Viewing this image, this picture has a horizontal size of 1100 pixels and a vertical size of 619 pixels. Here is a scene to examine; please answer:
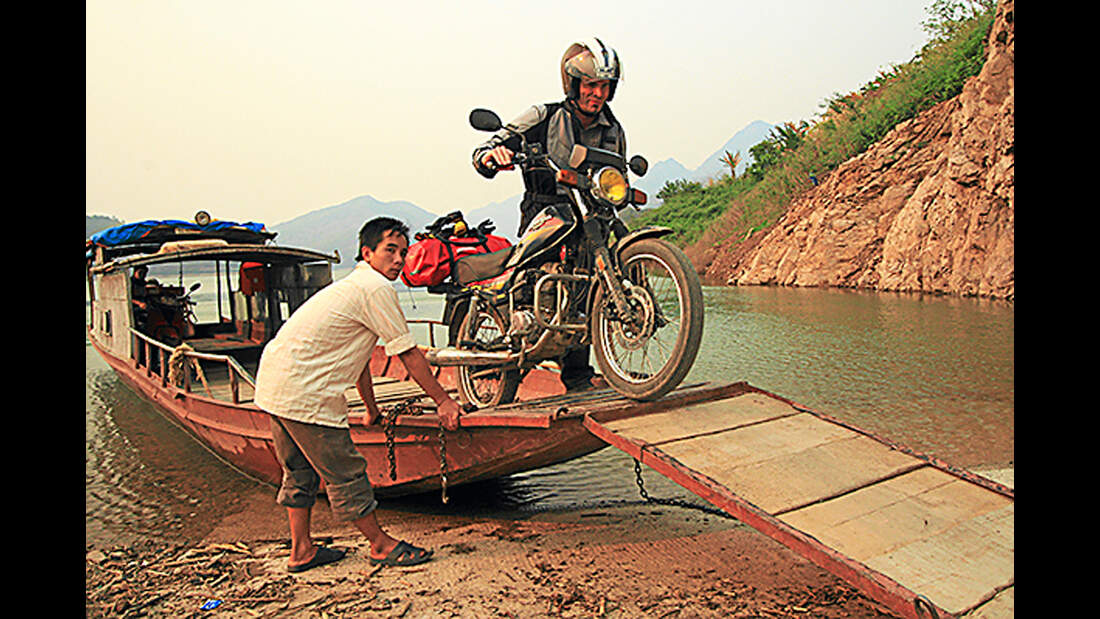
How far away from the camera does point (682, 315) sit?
3627mm

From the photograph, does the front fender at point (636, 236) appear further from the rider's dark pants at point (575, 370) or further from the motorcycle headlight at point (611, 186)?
the rider's dark pants at point (575, 370)

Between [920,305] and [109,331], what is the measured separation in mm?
16162

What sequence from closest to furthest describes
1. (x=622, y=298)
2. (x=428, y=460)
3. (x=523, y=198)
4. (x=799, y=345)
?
(x=622, y=298) < (x=428, y=460) < (x=523, y=198) < (x=799, y=345)

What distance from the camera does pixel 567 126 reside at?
14.6 feet

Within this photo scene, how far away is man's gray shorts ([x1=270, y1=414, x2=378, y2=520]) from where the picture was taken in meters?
3.45

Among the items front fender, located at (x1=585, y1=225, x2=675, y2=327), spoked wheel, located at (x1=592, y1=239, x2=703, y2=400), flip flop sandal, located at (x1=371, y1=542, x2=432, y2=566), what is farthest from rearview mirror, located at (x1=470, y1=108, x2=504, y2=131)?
flip flop sandal, located at (x1=371, y1=542, x2=432, y2=566)

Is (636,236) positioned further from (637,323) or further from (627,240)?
(637,323)

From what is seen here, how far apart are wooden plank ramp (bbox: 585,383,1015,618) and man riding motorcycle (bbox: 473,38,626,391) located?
4.69 feet

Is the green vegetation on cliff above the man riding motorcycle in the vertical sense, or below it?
above

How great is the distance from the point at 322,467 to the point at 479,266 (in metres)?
1.88

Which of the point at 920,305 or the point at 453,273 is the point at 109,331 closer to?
the point at 453,273

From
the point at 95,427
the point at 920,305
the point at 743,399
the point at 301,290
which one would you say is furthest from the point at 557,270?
the point at 920,305

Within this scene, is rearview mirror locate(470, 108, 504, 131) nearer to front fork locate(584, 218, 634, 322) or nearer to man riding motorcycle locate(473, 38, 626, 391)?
man riding motorcycle locate(473, 38, 626, 391)

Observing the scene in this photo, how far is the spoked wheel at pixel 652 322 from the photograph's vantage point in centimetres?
359
